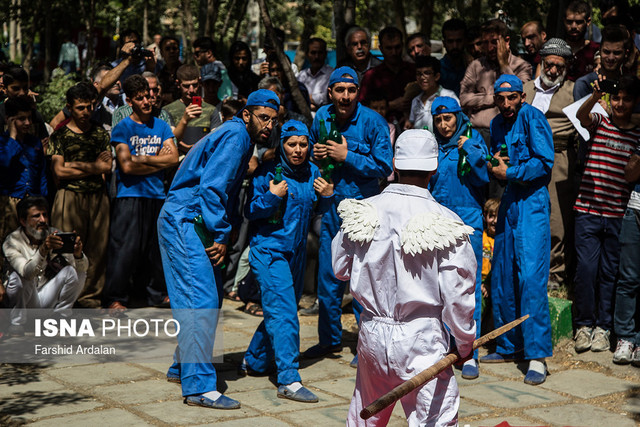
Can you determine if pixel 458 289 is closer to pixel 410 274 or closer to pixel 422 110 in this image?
pixel 410 274

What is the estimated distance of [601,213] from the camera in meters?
7.11

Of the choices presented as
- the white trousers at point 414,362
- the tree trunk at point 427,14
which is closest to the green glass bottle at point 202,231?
the white trousers at point 414,362

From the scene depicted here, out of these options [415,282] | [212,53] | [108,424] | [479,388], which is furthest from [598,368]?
[212,53]

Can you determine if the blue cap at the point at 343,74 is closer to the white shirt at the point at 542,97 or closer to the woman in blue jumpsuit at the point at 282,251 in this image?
the woman in blue jumpsuit at the point at 282,251

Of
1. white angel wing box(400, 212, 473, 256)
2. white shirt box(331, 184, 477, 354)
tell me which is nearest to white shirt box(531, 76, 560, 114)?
white shirt box(331, 184, 477, 354)

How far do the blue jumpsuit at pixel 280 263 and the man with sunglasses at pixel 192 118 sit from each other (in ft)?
8.50

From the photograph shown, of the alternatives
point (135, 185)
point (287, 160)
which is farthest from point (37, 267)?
point (287, 160)

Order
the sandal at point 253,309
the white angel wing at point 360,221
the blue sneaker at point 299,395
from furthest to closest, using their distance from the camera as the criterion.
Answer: the sandal at point 253,309 < the blue sneaker at point 299,395 < the white angel wing at point 360,221

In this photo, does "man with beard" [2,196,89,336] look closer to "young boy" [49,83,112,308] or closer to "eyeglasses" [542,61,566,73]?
"young boy" [49,83,112,308]

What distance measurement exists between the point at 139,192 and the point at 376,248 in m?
4.67

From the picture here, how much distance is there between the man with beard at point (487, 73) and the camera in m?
8.34

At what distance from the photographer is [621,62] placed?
761 cm

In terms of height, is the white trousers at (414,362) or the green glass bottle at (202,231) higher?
the green glass bottle at (202,231)

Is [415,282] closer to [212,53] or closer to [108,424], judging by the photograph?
[108,424]
